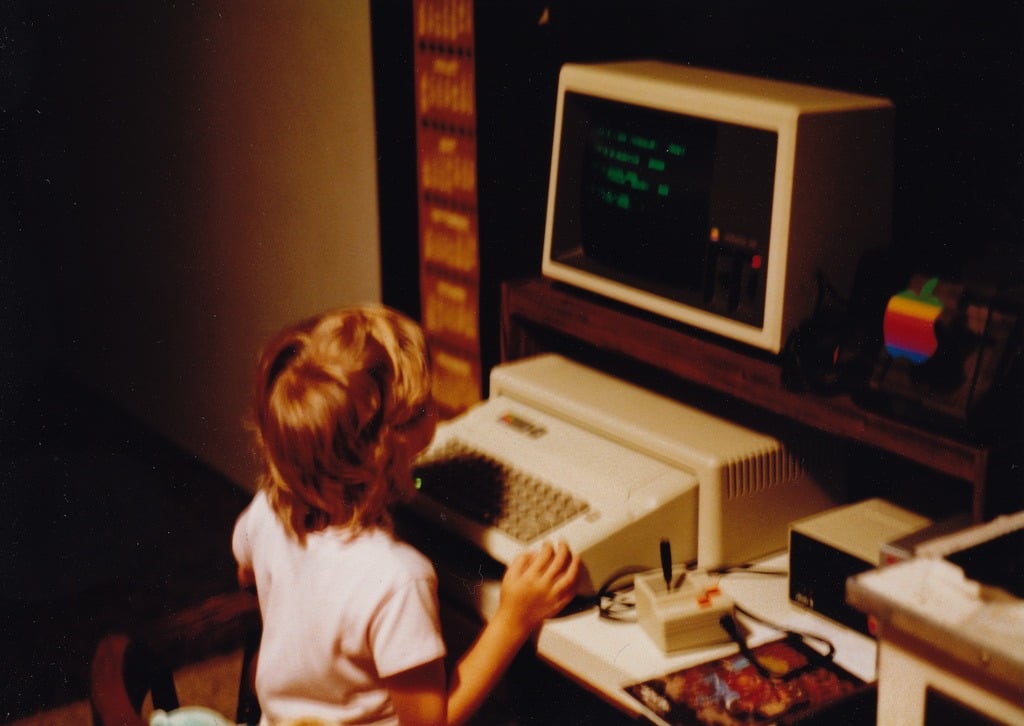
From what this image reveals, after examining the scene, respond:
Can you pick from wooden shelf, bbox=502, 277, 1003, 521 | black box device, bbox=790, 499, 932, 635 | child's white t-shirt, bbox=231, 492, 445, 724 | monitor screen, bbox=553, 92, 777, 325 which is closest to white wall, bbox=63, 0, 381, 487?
wooden shelf, bbox=502, 277, 1003, 521

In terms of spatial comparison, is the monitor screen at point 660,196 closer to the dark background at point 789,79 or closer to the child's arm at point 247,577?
the dark background at point 789,79

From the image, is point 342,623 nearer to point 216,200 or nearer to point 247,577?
point 247,577

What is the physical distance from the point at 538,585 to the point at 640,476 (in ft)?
0.78

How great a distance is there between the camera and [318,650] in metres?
1.42

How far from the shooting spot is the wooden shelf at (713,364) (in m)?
1.36

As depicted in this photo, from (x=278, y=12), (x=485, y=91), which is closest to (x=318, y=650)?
(x=485, y=91)

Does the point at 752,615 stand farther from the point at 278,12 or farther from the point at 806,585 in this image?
the point at 278,12

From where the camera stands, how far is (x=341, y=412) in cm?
140

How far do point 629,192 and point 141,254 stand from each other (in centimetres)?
226

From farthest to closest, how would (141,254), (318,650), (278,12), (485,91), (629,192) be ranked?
(141,254)
(278,12)
(485,91)
(629,192)
(318,650)

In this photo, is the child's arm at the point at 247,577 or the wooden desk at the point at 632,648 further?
the child's arm at the point at 247,577

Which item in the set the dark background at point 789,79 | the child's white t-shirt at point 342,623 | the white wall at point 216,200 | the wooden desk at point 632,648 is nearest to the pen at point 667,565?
the wooden desk at point 632,648

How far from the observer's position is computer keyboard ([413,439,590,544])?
62.2 inches


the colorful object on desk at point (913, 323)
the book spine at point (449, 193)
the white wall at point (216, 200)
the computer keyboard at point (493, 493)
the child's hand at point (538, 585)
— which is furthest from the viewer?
the white wall at point (216, 200)
